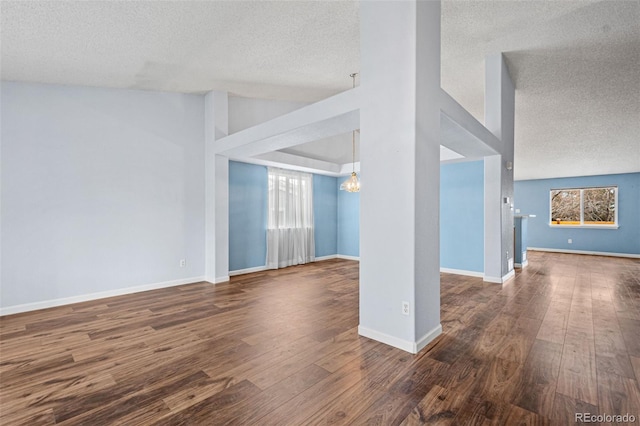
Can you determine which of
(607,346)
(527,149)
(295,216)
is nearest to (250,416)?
(607,346)

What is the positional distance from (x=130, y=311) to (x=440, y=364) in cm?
344

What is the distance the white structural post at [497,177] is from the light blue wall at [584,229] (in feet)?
19.7

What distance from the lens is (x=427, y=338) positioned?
101 inches

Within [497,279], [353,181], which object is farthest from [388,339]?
[353,181]

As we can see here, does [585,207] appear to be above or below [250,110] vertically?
below

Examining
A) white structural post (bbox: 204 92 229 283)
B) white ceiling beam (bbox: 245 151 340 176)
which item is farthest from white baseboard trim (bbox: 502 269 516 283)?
white structural post (bbox: 204 92 229 283)

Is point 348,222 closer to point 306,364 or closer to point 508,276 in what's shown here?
point 508,276

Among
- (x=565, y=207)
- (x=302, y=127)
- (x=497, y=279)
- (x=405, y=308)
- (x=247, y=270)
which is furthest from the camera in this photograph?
(x=565, y=207)

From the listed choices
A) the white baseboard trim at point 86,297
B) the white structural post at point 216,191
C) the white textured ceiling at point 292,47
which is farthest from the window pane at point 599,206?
the white baseboard trim at point 86,297

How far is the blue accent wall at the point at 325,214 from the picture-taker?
7.57 metres

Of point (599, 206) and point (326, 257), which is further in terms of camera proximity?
point (599, 206)

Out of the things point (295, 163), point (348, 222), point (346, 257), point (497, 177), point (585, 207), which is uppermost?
point (295, 163)

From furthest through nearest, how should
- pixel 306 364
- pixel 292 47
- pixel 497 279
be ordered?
pixel 497 279 < pixel 292 47 < pixel 306 364

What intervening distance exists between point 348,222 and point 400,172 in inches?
213
